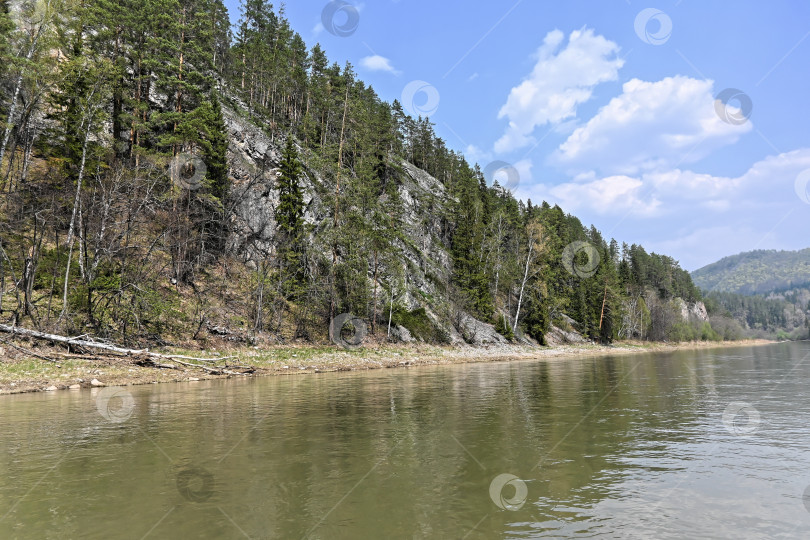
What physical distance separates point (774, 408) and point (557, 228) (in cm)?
9802

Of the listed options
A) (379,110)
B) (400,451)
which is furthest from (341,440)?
(379,110)

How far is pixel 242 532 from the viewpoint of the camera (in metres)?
5.31

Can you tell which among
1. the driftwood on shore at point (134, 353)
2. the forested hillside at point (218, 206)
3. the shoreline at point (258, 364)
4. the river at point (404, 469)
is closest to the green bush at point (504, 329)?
the forested hillside at point (218, 206)

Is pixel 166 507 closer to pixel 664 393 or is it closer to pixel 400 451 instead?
pixel 400 451

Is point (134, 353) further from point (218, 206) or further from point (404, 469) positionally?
point (218, 206)

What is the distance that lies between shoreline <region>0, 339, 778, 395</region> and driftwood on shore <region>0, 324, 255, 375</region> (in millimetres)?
372

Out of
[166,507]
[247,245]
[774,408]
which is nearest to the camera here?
[166,507]

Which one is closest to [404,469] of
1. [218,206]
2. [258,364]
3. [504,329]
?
[258,364]

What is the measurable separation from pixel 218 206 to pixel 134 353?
2339 centimetres

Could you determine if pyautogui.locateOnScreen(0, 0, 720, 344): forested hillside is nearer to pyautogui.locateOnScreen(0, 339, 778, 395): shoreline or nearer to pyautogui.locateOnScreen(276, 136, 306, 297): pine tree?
pyautogui.locateOnScreen(276, 136, 306, 297): pine tree

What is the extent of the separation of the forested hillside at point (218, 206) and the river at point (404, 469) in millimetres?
17814

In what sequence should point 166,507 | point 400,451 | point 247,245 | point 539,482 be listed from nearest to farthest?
point 166,507, point 539,482, point 400,451, point 247,245

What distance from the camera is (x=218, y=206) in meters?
43.8

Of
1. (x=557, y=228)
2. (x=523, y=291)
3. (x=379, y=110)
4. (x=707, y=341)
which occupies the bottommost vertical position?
(x=707, y=341)
